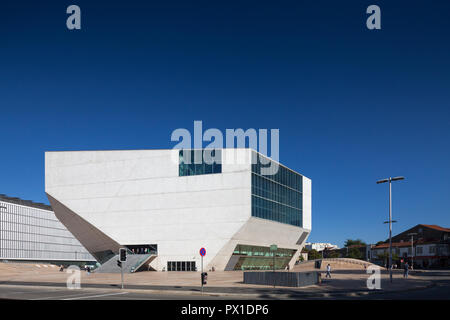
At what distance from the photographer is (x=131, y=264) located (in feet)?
A: 183

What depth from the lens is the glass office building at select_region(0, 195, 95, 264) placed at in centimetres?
11606

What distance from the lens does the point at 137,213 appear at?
61000 millimetres

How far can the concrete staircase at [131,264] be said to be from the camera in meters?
55.2

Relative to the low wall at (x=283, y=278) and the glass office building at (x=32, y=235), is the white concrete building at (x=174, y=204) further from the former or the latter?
the glass office building at (x=32, y=235)

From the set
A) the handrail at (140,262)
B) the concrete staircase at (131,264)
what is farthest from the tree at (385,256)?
the handrail at (140,262)

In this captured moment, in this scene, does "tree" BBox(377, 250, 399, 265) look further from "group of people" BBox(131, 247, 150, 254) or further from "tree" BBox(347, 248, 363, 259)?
"group of people" BBox(131, 247, 150, 254)

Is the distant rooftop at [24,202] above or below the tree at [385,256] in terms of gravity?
above

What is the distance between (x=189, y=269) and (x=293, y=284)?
31.2 metres

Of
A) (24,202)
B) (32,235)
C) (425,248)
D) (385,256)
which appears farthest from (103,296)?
(24,202)

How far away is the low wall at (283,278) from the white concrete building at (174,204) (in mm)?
23879

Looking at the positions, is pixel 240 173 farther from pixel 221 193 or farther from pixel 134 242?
pixel 134 242

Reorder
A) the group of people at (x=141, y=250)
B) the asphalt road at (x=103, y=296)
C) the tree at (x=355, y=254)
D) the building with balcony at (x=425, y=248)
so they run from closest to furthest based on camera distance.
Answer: the asphalt road at (x=103, y=296) < the group of people at (x=141, y=250) < the building with balcony at (x=425, y=248) < the tree at (x=355, y=254)
